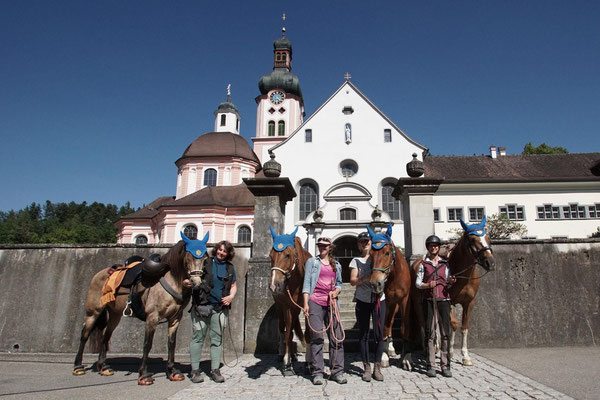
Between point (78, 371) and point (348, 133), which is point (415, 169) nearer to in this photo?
point (78, 371)

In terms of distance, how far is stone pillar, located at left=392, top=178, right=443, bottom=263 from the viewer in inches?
314

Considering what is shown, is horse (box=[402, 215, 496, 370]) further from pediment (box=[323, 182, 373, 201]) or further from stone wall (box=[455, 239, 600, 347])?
pediment (box=[323, 182, 373, 201])

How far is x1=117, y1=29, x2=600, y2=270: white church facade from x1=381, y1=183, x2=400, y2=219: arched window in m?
0.07

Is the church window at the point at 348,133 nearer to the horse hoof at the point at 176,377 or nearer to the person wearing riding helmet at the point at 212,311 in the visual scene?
the person wearing riding helmet at the point at 212,311

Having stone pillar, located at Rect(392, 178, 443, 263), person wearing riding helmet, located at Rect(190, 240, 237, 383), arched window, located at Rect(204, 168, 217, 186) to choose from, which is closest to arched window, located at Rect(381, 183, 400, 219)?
stone pillar, located at Rect(392, 178, 443, 263)

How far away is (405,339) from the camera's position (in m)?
5.81

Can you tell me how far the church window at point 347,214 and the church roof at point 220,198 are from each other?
1096cm

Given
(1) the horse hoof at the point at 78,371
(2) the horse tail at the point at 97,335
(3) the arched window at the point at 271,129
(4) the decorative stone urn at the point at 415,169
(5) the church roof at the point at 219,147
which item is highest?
(3) the arched window at the point at 271,129

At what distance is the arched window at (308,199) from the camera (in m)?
25.8

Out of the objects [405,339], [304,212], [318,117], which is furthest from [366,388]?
[318,117]

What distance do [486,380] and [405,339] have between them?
3.88 feet

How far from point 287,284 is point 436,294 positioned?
7.24 feet

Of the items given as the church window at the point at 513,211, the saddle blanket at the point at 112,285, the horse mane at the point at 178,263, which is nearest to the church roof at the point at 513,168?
the church window at the point at 513,211

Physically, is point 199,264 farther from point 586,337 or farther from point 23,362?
point 586,337
